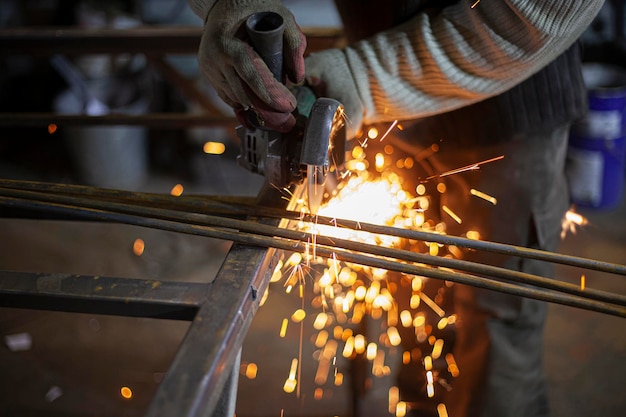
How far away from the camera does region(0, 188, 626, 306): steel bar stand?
1.21 metres

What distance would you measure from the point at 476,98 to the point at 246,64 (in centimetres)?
69

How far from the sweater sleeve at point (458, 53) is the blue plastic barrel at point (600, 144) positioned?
7.41 ft

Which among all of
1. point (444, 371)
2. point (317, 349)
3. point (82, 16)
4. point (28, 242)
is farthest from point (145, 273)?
point (82, 16)

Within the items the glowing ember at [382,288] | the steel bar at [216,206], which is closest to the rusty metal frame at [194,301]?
the steel bar at [216,206]

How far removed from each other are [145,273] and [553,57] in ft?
8.54

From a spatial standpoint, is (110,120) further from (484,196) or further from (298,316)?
(484,196)

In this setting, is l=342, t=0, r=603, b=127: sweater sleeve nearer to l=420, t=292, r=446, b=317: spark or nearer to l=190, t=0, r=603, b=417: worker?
l=190, t=0, r=603, b=417: worker

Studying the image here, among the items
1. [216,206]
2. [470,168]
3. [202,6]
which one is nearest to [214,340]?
[216,206]

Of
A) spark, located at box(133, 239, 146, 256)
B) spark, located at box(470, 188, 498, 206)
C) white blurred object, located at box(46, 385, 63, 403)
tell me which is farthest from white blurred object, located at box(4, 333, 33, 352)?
spark, located at box(470, 188, 498, 206)

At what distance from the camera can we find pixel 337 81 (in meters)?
1.66

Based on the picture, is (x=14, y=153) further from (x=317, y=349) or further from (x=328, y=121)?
(x=328, y=121)

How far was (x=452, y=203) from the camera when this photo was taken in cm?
206

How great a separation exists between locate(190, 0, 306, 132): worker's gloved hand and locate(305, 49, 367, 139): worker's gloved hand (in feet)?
0.55

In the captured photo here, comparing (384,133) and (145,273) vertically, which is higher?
(384,133)
